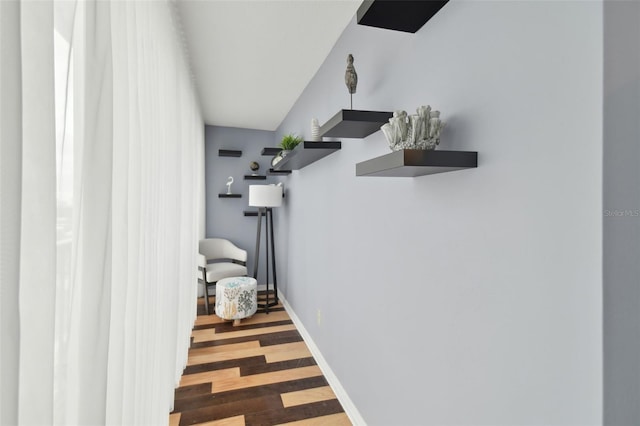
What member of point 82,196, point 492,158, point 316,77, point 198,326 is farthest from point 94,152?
point 198,326

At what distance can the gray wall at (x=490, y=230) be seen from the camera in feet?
2.32

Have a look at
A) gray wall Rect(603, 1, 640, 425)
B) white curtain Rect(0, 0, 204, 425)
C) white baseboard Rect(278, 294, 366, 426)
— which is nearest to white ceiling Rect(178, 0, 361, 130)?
white curtain Rect(0, 0, 204, 425)

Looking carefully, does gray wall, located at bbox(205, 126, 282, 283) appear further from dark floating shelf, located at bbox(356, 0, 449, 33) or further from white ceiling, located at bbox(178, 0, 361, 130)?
→ dark floating shelf, located at bbox(356, 0, 449, 33)

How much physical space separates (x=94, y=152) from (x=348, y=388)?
193 centimetres

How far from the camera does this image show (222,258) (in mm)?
4344

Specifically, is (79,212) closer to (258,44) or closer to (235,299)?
(258,44)

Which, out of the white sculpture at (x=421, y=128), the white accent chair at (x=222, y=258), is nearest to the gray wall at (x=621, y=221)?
the white sculpture at (x=421, y=128)

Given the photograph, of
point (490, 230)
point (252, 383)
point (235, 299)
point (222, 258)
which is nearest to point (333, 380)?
point (252, 383)

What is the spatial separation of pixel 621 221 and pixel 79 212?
→ 1.24 m

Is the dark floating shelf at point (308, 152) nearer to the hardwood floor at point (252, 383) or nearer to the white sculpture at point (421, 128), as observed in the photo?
the white sculpture at point (421, 128)

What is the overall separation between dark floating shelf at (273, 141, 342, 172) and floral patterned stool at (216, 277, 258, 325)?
1421 millimetres

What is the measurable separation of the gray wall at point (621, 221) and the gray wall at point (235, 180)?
4.05 m

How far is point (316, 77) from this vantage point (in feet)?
8.85

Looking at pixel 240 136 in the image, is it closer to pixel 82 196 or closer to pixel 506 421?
pixel 82 196
